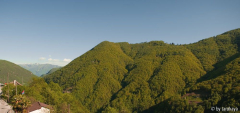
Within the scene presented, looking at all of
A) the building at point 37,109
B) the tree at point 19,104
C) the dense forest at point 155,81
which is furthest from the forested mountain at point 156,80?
the tree at point 19,104

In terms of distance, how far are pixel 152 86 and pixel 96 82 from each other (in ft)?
192

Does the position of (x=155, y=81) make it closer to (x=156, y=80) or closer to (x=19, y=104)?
(x=156, y=80)

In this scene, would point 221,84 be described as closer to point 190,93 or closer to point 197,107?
point 190,93

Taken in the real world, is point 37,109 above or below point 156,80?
above

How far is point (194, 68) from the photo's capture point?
6191 inches

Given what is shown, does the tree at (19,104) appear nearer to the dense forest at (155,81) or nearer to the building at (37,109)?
the building at (37,109)

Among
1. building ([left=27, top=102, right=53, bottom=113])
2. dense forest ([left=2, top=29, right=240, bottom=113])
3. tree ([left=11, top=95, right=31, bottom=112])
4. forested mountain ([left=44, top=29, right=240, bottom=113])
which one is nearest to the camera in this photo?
tree ([left=11, top=95, right=31, bottom=112])

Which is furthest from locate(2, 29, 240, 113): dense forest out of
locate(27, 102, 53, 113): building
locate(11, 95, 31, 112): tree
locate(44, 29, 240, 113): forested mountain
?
locate(11, 95, 31, 112): tree

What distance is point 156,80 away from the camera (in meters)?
146

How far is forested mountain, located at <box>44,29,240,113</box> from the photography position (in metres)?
97.0

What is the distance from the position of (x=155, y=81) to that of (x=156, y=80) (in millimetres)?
1512

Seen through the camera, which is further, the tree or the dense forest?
the dense forest

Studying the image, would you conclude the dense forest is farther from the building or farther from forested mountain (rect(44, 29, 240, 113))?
the building

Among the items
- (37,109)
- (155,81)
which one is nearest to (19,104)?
(37,109)
